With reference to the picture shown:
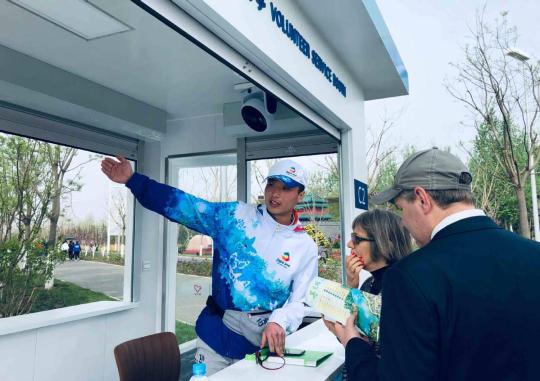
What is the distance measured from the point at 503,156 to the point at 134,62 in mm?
5766

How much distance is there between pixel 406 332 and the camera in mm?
856

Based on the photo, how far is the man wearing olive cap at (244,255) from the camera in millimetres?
2029

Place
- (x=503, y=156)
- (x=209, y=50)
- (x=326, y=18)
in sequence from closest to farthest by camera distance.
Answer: (x=209, y=50) → (x=326, y=18) → (x=503, y=156)

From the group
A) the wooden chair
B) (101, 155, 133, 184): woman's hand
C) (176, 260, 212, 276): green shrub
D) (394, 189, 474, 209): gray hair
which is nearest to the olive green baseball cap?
(394, 189, 474, 209): gray hair

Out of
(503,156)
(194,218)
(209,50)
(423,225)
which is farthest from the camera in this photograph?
(503,156)

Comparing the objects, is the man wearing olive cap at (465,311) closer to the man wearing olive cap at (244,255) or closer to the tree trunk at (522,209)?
the man wearing olive cap at (244,255)

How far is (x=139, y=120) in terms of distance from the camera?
3721 millimetres

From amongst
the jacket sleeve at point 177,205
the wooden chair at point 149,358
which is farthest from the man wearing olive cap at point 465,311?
the wooden chair at point 149,358

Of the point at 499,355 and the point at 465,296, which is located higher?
the point at 465,296

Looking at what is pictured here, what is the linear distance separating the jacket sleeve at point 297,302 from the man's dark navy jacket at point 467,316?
0.99 m

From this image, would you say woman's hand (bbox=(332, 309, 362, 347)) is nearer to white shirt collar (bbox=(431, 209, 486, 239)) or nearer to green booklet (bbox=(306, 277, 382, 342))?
green booklet (bbox=(306, 277, 382, 342))

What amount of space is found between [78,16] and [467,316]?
7.63 ft

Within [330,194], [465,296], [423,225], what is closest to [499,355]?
[465,296]

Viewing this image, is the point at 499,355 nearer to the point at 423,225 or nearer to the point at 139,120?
the point at 423,225
